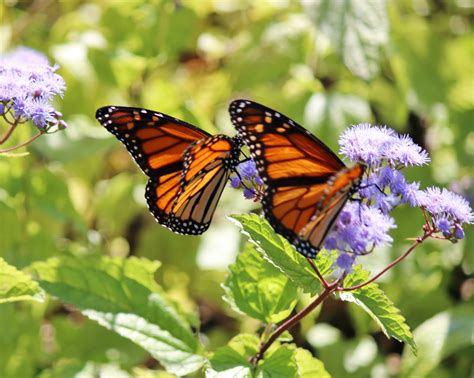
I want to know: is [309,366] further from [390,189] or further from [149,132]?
[149,132]

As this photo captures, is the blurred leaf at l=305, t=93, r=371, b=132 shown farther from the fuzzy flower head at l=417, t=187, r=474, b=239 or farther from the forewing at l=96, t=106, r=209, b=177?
the fuzzy flower head at l=417, t=187, r=474, b=239

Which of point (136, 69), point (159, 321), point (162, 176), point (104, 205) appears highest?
point (136, 69)

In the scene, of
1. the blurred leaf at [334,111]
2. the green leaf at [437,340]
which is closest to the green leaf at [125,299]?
the green leaf at [437,340]

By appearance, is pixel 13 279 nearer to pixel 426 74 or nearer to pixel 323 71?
pixel 323 71

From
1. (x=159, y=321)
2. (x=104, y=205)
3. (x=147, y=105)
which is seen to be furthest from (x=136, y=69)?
(x=159, y=321)

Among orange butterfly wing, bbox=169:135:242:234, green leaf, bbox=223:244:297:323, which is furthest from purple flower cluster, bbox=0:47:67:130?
green leaf, bbox=223:244:297:323

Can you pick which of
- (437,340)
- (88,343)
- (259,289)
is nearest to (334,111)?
(437,340)
